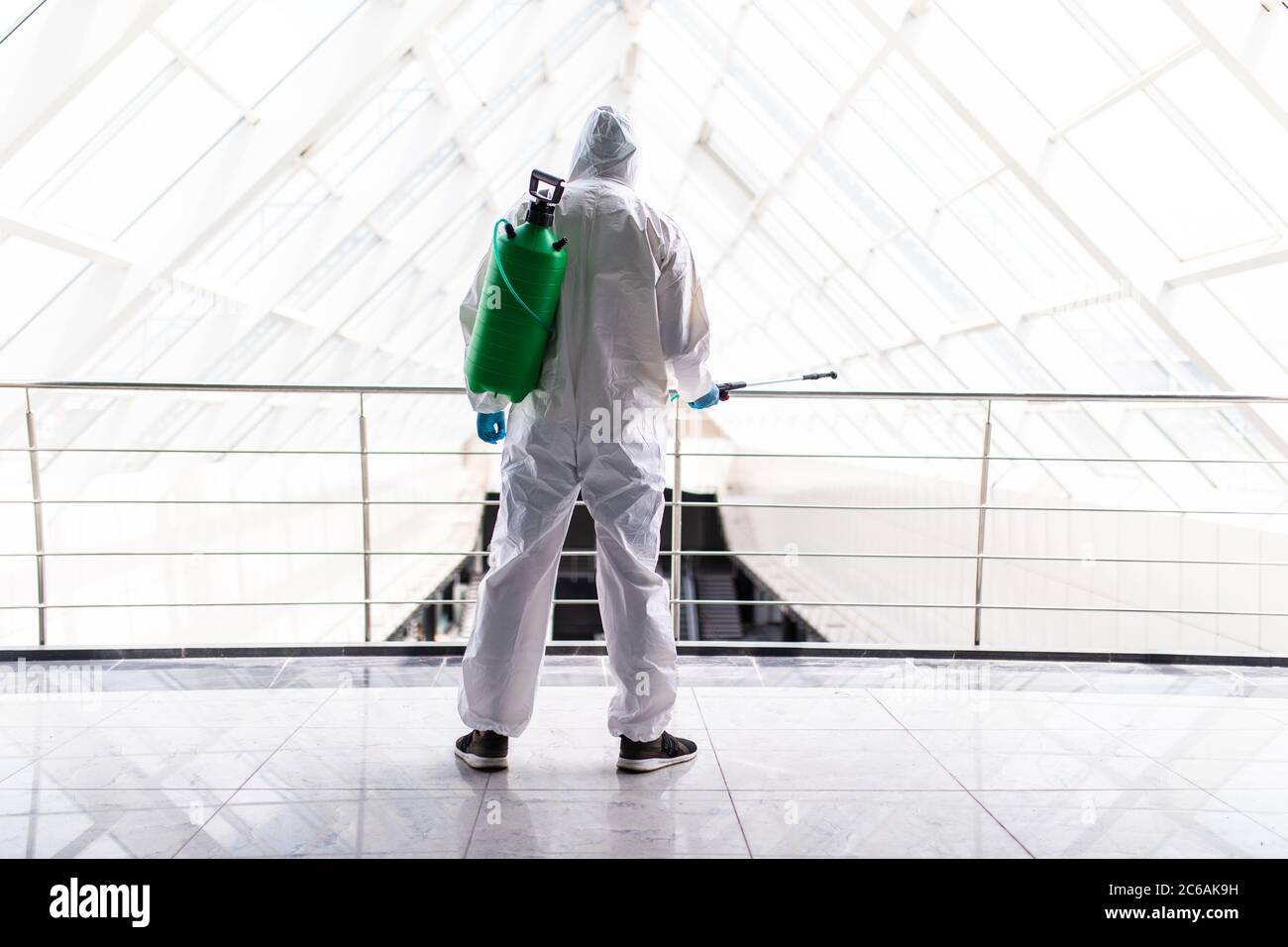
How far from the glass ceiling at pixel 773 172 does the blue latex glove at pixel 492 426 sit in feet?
6.21

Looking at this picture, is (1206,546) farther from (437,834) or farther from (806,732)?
(437,834)

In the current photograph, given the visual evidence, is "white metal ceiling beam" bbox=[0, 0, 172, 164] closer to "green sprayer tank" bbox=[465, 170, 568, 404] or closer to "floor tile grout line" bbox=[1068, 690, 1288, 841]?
"green sprayer tank" bbox=[465, 170, 568, 404]

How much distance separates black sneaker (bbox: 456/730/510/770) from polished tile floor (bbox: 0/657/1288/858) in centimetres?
3

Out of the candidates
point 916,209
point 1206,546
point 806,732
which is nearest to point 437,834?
point 806,732

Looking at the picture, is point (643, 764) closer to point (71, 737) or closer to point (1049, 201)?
point (71, 737)

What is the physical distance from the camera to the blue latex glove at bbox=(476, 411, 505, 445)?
5.91 feet

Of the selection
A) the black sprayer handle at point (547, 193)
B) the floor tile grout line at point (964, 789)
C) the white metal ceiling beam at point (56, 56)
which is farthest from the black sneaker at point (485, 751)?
the white metal ceiling beam at point (56, 56)

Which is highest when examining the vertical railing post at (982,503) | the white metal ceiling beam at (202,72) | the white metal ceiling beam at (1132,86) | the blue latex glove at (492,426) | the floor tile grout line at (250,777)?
the white metal ceiling beam at (202,72)

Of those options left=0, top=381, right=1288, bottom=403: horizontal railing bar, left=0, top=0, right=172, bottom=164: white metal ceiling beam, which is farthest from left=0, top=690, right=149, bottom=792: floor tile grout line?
left=0, top=0, right=172, bottom=164: white metal ceiling beam

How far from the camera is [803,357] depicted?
10789 millimetres

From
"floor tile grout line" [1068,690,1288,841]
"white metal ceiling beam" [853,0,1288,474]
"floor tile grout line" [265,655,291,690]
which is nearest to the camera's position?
"floor tile grout line" [1068,690,1288,841]

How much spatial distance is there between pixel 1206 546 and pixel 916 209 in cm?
225

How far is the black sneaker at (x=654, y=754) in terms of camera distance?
5.65 feet

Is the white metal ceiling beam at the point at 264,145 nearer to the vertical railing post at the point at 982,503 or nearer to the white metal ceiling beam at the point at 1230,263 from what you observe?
the vertical railing post at the point at 982,503
